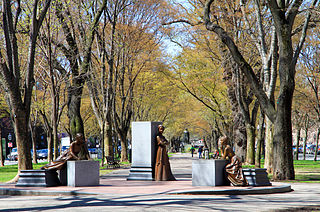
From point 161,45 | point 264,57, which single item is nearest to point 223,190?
point 264,57

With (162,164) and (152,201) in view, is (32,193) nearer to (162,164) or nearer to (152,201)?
(152,201)

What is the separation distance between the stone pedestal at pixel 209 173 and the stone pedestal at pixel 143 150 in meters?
3.44

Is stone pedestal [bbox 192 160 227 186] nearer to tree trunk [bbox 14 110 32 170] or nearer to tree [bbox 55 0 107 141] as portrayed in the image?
tree trunk [bbox 14 110 32 170]

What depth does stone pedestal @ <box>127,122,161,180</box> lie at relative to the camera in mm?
17016

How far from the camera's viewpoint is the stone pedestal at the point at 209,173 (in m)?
13.6

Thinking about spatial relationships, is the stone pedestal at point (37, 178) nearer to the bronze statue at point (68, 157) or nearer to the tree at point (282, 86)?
the bronze statue at point (68, 157)

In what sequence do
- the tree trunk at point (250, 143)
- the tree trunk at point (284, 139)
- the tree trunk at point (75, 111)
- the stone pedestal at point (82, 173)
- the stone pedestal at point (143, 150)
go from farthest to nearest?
1. the tree trunk at point (250, 143)
2. the tree trunk at point (75, 111)
3. the stone pedestal at point (143, 150)
4. the tree trunk at point (284, 139)
5. the stone pedestal at point (82, 173)

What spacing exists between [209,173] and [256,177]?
1450 millimetres

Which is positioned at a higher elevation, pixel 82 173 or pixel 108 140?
pixel 108 140

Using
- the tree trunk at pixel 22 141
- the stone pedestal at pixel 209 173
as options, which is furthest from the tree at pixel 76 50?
the stone pedestal at pixel 209 173

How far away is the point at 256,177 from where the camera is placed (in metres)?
13.7

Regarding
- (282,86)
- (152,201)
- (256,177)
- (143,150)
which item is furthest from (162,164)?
(152,201)

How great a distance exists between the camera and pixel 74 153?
14.5 m

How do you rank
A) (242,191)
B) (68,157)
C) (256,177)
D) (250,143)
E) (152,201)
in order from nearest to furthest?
(152,201)
(242,191)
(256,177)
(68,157)
(250,143)
